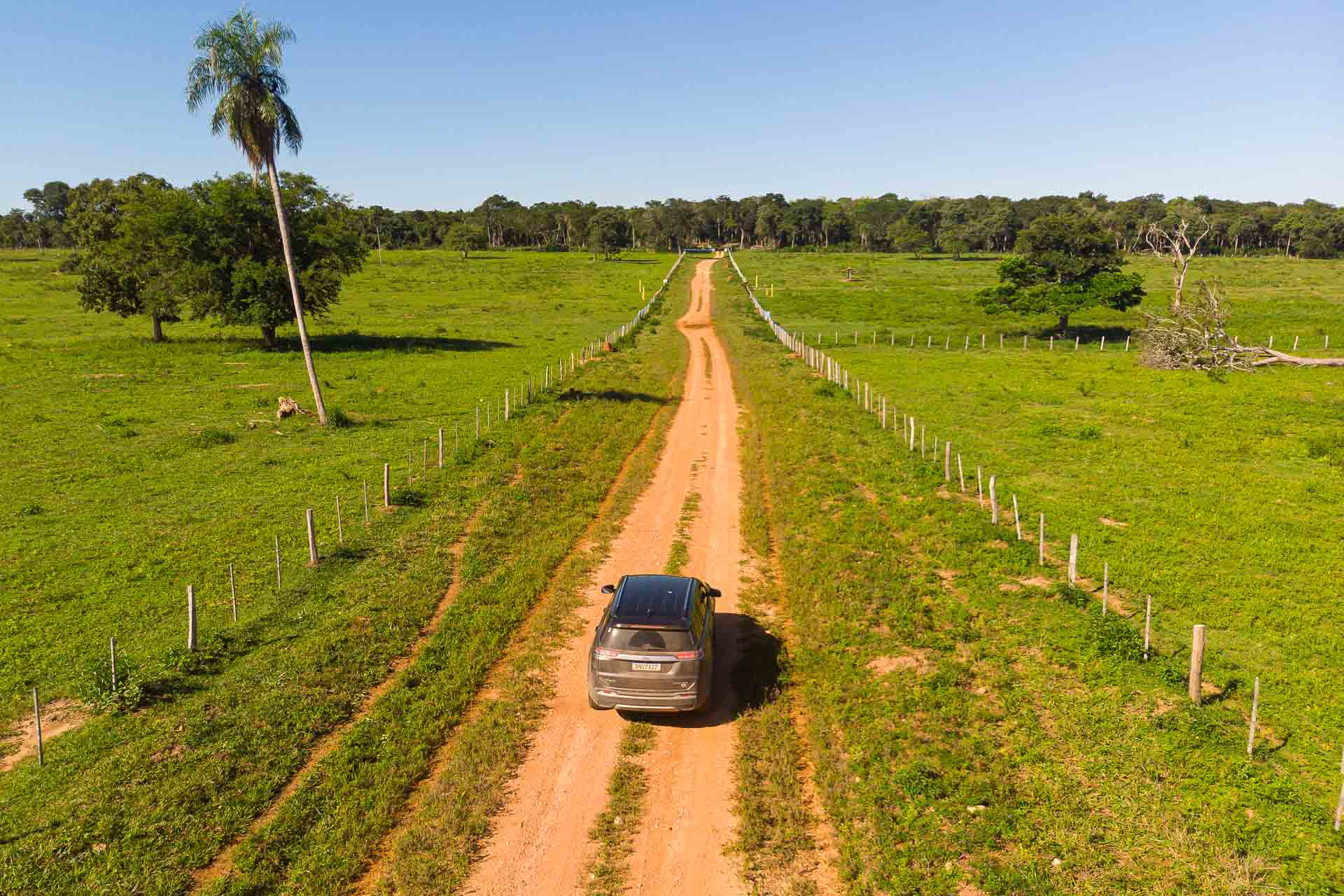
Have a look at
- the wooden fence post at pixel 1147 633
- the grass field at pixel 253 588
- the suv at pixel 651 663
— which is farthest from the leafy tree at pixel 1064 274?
the suv at pixel 651 663

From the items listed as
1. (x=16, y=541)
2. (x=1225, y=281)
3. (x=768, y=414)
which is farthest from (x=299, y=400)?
(x=1225, y=281)

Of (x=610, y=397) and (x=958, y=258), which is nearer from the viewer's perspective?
(x=610, y=397)

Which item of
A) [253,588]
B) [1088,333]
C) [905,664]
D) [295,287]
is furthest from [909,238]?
[253,588]

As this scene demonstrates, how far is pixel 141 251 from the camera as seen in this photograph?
52531 mm

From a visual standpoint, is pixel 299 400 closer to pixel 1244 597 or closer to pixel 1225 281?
pixel 1244 597

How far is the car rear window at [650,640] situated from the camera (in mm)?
13336

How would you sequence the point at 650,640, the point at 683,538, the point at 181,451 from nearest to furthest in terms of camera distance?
1. the point at 650,640
2. the point at 683,538
3. the point at 181,451

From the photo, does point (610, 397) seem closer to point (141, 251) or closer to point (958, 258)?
point (141, 251)

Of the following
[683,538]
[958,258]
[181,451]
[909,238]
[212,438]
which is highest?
[909,238]

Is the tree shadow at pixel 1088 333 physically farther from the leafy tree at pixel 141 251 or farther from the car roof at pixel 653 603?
the leafy tree at pixel 141 251

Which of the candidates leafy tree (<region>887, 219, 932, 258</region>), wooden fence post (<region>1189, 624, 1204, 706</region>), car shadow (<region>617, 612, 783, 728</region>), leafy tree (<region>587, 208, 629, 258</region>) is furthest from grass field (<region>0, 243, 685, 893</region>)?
leafy tree (<region>887, 219, 932, 258</region>)

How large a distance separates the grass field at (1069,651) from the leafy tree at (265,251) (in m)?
35.7

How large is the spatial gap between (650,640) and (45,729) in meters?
10.4

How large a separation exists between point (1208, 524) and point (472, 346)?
167 feet
